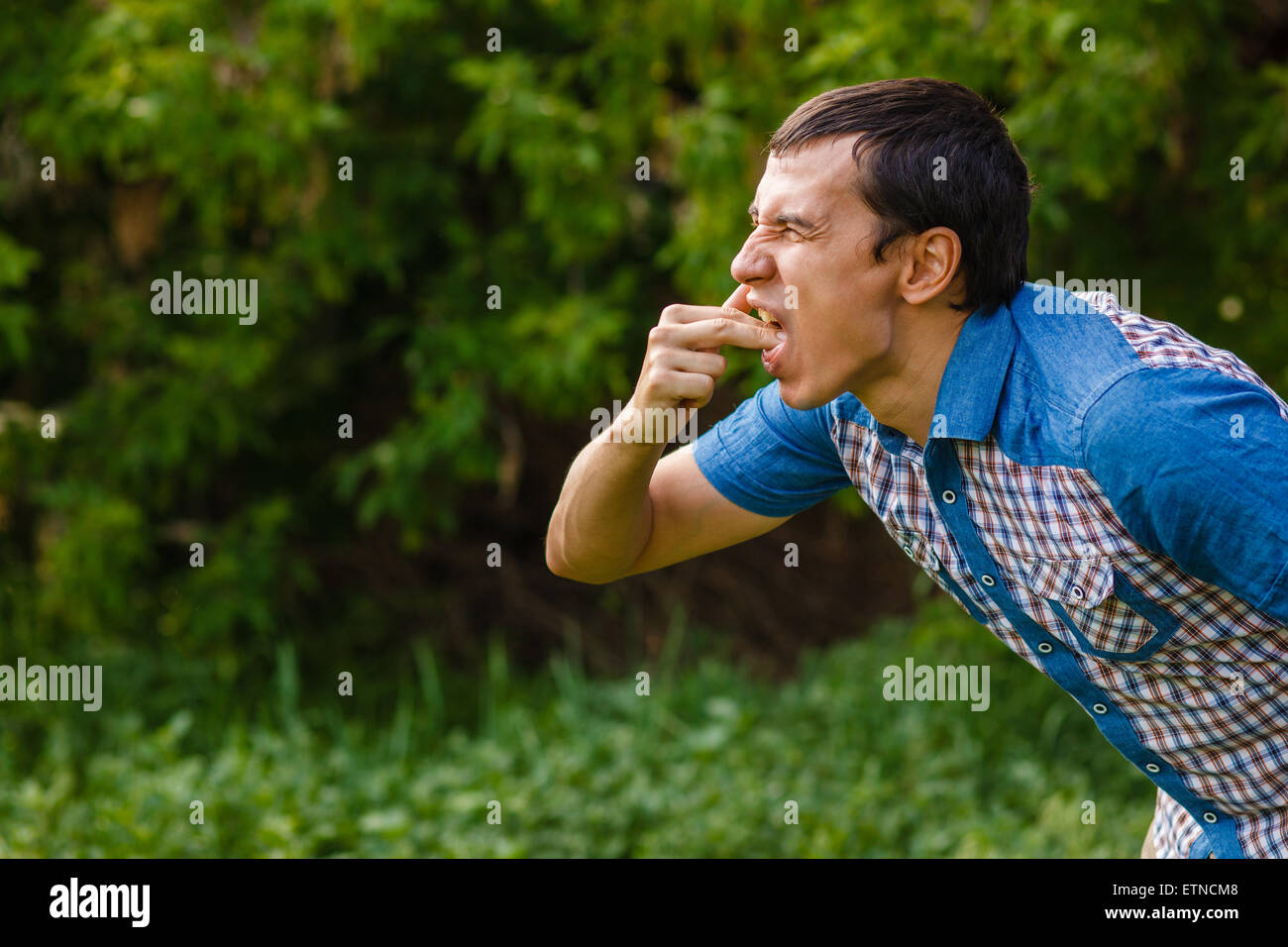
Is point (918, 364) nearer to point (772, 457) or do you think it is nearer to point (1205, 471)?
point (772, 457)

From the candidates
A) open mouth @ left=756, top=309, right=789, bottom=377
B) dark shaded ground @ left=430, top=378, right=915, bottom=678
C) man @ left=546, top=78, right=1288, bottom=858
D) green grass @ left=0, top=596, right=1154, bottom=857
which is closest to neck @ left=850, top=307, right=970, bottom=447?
man @ left=546, top=78, right=1288, bottom=858

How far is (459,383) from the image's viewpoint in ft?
18.6

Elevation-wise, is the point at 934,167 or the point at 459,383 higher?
the point at 934,167

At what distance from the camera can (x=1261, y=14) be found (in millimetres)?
5289

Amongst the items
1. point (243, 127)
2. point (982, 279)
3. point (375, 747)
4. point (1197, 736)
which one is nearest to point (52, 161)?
point (243, 127)

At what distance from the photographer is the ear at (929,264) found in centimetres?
206

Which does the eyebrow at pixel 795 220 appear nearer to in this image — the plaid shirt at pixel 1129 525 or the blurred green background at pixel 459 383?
the plaid shirt at pixel 1129 525

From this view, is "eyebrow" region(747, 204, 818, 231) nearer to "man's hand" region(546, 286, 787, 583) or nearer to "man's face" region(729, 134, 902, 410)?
"man's face" region(729, 134, 902, 410)

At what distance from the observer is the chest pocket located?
1867 millimetres

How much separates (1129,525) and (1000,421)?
Answer: 275mm

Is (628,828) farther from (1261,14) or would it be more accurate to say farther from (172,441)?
(1261,14)

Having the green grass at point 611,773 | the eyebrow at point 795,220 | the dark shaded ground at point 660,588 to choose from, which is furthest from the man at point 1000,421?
the dark shaded ground at point 660,588

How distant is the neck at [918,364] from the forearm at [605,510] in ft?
1.31

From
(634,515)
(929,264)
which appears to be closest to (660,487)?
(634,515)
